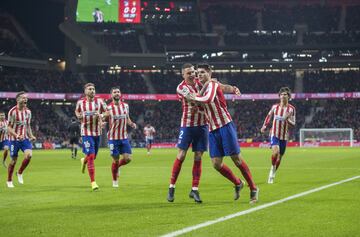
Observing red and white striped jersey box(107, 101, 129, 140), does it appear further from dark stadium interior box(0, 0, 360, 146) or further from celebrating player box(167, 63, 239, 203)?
dark stadium interior box(0, 0, 360, 146)

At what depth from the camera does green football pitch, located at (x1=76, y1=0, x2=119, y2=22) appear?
71125 mm

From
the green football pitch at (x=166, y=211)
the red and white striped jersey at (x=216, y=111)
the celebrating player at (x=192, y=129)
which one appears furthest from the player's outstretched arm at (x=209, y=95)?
the green football pitch at (x=166, y=211)

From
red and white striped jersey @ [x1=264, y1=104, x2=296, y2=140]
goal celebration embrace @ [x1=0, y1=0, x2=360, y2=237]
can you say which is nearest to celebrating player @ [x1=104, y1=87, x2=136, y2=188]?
red and white striped jersey @ [x1=264, y1=104, x2=296, y2=140]

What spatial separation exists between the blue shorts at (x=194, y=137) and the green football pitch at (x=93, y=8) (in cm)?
6080

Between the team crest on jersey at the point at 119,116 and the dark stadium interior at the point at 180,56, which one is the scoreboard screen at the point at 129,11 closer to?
the dark stadium interior at the point at 180,56

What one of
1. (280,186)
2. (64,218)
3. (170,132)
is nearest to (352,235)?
(64,218)

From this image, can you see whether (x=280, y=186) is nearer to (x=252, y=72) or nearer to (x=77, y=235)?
(x=77, y=235)

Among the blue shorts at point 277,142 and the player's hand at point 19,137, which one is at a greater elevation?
the player's hand at point 19,137

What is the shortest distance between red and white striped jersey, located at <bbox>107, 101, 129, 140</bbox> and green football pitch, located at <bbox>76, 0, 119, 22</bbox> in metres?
56.0

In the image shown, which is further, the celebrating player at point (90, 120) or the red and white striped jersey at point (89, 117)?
the red and white striped jersey at point (89, 117)

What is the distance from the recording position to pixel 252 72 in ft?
259

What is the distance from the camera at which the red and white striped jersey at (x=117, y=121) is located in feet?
54.1

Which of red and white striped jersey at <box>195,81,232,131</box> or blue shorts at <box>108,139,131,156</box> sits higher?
red and white striped jersey at <box>195,81,232,131</box>

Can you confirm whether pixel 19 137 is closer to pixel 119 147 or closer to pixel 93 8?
pixel 119 147
